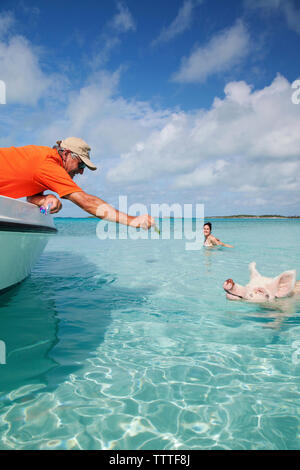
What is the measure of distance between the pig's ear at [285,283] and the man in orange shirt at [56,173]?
2.81 meters

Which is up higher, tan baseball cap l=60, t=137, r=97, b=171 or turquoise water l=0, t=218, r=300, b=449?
tan baseball cap l=60, t=137, r=97, b=171

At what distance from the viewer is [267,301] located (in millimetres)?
5289

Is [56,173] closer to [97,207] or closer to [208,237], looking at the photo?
[97,207]

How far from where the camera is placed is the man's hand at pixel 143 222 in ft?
11.5

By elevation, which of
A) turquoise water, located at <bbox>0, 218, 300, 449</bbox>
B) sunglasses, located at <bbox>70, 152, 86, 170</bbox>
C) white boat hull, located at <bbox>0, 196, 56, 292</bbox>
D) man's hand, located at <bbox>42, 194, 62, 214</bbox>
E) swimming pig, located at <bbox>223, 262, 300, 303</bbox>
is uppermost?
sunglasses, located at <bbox>70, 152, 86, 170</bbox>

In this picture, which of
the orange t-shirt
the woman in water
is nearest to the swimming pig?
the orange t-shirt

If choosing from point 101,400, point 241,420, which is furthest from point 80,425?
point 241,420

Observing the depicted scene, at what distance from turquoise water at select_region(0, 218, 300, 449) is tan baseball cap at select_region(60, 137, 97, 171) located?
8.20ft

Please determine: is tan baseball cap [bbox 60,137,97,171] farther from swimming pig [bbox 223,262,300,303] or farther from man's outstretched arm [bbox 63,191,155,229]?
swimming pig [bbox 223,262,300,303]

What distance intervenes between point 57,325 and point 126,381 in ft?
6.04

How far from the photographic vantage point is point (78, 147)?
4.39 m

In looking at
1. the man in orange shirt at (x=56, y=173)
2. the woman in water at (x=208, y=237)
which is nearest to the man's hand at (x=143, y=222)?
the man in orange shirt at (x=56, y=173)

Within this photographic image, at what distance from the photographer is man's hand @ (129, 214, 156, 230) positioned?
11.5 ft
